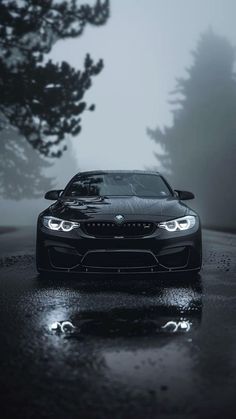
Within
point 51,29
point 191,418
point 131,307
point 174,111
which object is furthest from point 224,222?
point 191,418

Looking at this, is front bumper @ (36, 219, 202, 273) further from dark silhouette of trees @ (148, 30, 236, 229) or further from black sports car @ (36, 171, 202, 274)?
dark silhouette of trees @ (148, 30, 236, 229)

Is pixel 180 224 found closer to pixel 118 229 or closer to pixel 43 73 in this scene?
pixel 118 229

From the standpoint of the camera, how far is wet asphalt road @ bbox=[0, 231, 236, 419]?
2.53 meters

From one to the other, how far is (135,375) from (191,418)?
0.59 meters

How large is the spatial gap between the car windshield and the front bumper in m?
1.42

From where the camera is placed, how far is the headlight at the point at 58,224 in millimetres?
5805

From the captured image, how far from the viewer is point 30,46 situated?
67.5 feet

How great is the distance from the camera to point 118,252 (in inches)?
221

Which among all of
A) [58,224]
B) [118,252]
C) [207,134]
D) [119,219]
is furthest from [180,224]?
[207,134]

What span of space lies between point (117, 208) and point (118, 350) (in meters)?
2.77

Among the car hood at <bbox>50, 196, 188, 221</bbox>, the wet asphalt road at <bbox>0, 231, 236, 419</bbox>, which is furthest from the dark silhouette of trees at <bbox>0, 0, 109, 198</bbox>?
the wet asphalt road at <bbox>0, 231, 236, 419</bbox>

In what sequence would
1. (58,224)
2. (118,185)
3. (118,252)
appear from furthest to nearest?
(118,185), (58,224), (118,252)

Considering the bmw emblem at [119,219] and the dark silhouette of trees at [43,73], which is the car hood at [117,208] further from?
the dark silhouette of trees at [43,73]

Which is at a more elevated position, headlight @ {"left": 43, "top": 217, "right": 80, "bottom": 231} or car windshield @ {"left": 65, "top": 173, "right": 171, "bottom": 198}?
headlight @ {"left": 43, "top": 217, "right": 80, "bottom": 231}
